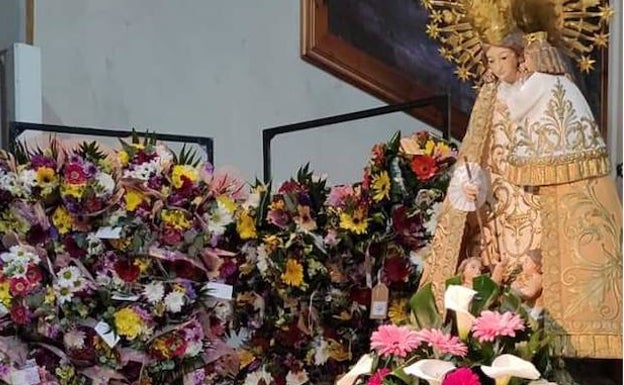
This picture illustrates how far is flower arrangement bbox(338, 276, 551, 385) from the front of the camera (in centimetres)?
123

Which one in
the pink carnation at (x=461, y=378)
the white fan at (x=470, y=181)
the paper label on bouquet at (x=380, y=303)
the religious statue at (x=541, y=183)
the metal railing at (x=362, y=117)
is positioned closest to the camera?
the pink carnation at (x=461, y=378)

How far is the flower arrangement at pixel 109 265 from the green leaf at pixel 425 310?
669mm

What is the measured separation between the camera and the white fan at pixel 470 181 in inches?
59.6

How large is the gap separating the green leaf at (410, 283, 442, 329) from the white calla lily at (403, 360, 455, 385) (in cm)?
11

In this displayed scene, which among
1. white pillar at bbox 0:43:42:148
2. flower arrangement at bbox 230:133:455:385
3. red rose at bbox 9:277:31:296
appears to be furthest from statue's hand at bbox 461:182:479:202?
white pillar at bbox 0:43:42:148

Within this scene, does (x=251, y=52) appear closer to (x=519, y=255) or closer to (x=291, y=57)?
(x=291, y=57)

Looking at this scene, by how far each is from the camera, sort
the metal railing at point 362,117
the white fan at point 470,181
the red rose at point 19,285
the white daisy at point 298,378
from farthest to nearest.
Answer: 1. the metal railing at point 362,117
2. the white daisy at point 298,378
3. the red rose at point 19,285
4. the white fan at point 470,181

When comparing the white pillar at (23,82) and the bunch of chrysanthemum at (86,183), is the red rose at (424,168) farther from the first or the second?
the white pillar at (23,82)

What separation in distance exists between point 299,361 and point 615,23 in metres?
0.91

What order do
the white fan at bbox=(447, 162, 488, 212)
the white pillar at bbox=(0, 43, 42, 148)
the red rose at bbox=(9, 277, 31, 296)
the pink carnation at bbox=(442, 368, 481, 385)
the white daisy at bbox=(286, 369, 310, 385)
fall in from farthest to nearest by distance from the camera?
the white pillar at bbox=(0, 43, 42, 148), the white daisy at bbox=(286, 369, 310, 385), the red rose at bbox=(9, 277, 31, 296), the white fan at bbox=(447, 162, 488, 212), the pink carnation at bbox=(442, 368, 481, 385)

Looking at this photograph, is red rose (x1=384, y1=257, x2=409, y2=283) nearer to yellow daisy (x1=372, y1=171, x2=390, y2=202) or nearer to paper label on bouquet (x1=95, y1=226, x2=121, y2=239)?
yellow daisy (x1=372, y1=171, x2=390, y2=202)

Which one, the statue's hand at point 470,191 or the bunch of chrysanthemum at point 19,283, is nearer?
the statue's hand at point 470,191

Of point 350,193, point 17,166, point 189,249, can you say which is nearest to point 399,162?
point 350,193

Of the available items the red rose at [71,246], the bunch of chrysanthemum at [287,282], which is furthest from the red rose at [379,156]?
the red rose at [71,246]
